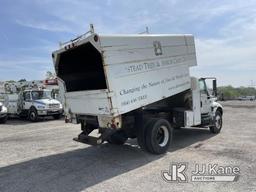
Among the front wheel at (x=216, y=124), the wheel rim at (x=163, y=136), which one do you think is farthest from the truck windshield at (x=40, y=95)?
the wheel rim at (x=163, y=136)

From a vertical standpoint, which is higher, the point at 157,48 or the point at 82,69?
the point at 157,48

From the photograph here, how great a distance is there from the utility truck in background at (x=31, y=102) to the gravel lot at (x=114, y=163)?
9.42 meters

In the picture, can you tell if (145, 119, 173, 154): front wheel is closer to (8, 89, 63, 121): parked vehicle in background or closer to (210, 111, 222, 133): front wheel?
(210, 111, 222, 133): front wheel

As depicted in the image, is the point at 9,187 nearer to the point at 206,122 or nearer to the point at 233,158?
the point at 233,158

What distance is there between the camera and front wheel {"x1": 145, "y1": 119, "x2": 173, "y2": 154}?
834 centimetres

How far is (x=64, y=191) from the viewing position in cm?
586

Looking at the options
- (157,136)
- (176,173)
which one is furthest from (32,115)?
(176,173)

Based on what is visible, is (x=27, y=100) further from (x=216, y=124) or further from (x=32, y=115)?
(x=216, y=124)

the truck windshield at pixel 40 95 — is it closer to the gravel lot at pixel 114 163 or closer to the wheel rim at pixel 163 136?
the gravel lot at pixel 114 163

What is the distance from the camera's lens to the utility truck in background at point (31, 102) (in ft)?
69.3

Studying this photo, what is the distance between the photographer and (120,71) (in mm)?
7629

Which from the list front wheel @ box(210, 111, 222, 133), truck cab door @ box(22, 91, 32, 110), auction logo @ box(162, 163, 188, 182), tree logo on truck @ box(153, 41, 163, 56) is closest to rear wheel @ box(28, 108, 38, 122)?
truck cab door @ box(22, 91, 32, 110)

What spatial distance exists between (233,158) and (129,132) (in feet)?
9.17

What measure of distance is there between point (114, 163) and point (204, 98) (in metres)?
4.94
